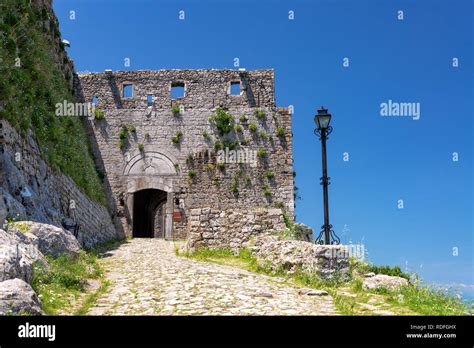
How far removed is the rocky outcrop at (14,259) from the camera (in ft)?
17.0

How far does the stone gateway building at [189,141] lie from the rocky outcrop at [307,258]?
8742 mm

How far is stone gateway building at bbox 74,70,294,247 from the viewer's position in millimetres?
19938

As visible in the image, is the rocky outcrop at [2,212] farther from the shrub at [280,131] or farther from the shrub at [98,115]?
the shrub at [280,131]

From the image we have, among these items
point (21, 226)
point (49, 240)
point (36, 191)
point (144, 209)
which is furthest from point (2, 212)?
point (144, 209)

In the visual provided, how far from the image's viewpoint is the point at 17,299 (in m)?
4.66

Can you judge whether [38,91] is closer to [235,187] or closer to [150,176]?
[150,176]

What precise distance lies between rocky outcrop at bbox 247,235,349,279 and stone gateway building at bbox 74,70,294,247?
8742 millimetres

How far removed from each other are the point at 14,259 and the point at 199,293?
9.22 ft

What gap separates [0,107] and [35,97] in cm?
347

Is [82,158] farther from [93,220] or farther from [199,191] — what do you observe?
[199,191]

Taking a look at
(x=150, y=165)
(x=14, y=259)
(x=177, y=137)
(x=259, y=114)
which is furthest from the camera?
(x=259, y=114)

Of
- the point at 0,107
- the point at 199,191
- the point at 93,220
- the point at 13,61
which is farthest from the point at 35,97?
the point at 199,191

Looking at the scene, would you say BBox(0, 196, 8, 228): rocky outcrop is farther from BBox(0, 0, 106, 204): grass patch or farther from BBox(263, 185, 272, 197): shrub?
BBox(263, 185, 272, 197): shrub

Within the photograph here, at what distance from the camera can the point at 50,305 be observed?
570 centimetres
